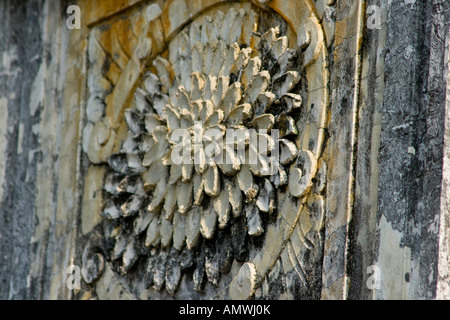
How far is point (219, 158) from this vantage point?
7.00 ft

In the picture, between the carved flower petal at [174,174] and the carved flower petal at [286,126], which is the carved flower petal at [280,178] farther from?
the carved flower petal at [174,174]

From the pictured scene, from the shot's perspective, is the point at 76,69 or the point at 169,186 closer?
the point at 169,186

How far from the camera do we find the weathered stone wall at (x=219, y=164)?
1.76 metres

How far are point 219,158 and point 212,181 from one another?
65mm

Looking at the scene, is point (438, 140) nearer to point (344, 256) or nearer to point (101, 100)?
point (344, 256)

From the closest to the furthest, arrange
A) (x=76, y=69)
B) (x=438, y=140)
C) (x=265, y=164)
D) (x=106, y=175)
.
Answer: (x=438, y=140) → (x=265, y=164) → (x=106, y=175) → (x=76, y=69)

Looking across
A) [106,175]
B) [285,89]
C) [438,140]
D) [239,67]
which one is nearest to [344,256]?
[438,140]

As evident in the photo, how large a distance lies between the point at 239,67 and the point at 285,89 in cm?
20

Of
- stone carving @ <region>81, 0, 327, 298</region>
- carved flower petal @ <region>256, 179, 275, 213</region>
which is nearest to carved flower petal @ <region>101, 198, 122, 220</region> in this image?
stone carving @ <region>81, 0, 327, 298</region>

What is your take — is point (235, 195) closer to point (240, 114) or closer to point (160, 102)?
point (240, 114)

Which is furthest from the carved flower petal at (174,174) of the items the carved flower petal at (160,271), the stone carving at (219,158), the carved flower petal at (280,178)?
the carved flower petal at (280,178)

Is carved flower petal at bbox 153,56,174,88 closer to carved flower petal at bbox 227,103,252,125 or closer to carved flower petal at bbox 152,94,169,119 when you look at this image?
carved flower petal at bbox 152,94,169,119

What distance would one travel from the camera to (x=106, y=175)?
2.54 m

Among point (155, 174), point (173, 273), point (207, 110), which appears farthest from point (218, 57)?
point (173, 273)
